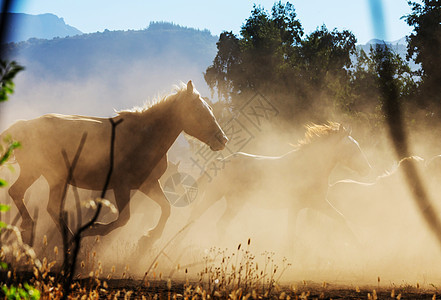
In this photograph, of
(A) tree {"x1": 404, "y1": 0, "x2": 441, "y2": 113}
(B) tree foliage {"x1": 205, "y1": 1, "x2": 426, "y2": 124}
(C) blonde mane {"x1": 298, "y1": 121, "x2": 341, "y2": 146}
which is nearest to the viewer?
(C) blonde mane {"x1": 298, "y1": 121, "x2": 341, "y2": 146}

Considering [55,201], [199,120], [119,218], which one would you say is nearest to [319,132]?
[199,120]

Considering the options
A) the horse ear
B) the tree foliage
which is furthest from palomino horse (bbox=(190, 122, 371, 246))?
the tree foliage

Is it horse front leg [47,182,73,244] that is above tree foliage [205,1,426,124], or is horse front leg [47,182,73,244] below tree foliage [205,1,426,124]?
below

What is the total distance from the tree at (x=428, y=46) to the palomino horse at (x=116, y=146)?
53.0 feet

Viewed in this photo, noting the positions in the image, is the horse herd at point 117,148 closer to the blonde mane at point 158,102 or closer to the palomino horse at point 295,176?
the blonde mane at point 158,102

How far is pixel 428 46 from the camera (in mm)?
19969

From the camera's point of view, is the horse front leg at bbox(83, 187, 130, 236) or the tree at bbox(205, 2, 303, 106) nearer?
the horse front leg at bbox(83, 187, 130, 236)

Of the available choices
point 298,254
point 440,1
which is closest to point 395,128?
point 440,1

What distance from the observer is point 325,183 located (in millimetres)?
8656

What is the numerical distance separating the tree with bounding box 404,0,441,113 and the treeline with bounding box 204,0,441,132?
45mm

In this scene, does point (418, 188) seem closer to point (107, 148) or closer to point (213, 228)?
point (213, 228)

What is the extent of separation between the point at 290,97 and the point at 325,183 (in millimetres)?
17265

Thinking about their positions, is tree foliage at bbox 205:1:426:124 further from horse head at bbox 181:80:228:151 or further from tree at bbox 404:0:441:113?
horse head at bbox 181:80:228:151

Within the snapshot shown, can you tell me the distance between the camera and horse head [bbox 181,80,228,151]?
22.9 ft
